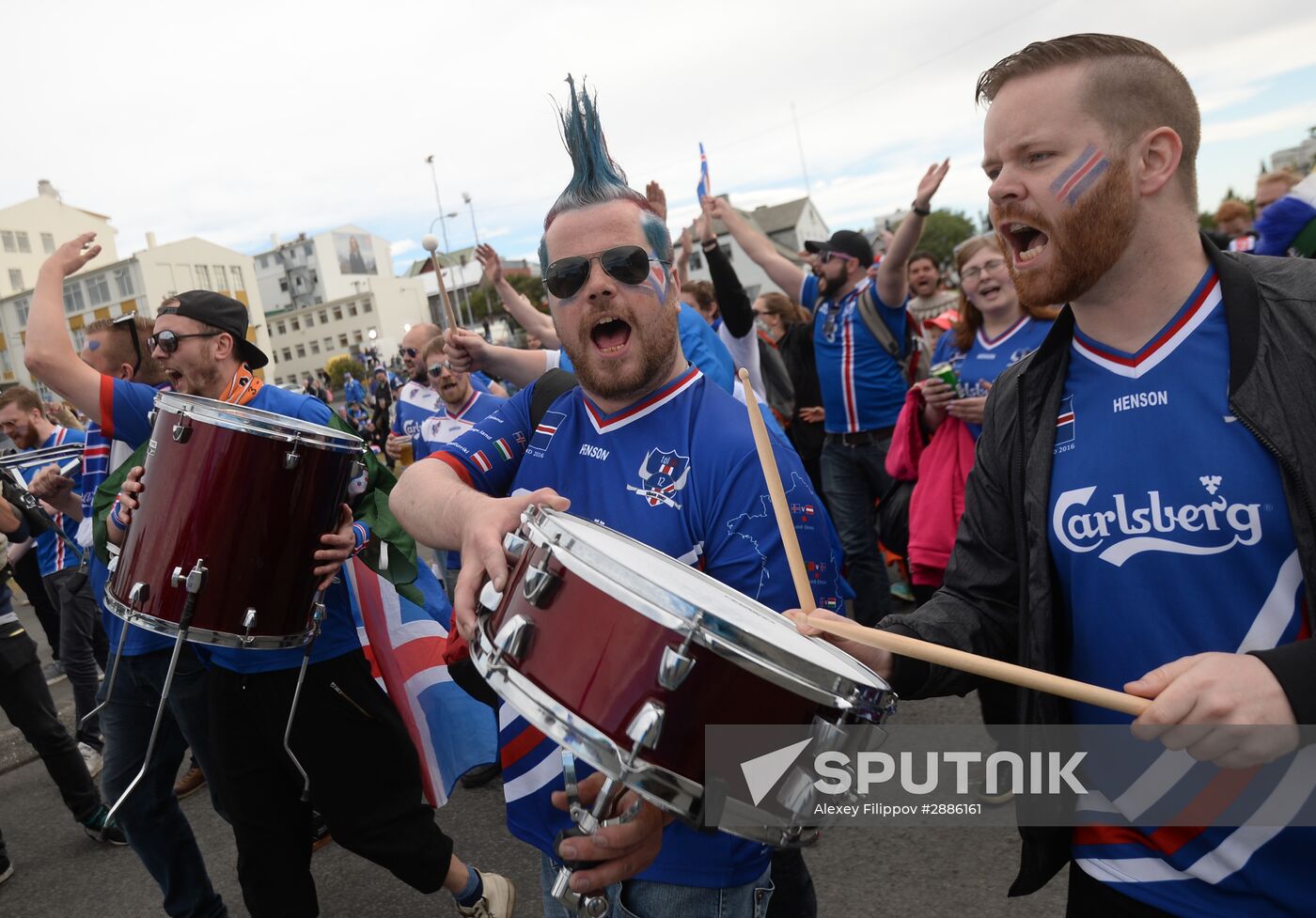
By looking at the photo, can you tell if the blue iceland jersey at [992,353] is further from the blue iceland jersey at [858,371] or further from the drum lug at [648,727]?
the drum lug at [648,727]

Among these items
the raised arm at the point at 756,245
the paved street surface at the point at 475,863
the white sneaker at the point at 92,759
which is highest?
the raised arm at the point at 756,245

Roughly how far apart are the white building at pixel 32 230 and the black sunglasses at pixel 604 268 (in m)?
63.2

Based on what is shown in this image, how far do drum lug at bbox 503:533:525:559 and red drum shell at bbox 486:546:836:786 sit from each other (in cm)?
17

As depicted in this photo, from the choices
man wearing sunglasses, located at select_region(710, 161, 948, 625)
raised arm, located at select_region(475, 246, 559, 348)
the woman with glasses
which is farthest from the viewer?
man wearing sunglasses, located at select_region(710, 161, 948, 625)

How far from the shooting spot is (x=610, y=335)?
2025mm

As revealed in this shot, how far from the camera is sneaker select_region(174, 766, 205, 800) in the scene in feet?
16.0

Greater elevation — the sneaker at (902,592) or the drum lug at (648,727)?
the drum lug at (648,727)

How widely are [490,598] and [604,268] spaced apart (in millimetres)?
840

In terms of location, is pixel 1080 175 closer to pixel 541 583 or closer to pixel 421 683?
pixel 541 583

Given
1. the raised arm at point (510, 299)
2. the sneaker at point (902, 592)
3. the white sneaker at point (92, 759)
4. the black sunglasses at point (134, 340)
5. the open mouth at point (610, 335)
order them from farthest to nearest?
the sneaker at point (902, 592) → the white sneaker at point (92, 759) → the raised arm at point (510, 299) → the black sunglasses at point (134, 340) → the open mouth at point (610, 335)

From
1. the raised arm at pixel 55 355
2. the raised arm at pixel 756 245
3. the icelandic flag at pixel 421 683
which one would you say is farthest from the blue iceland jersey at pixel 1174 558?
the raised arm at pixel 756 245

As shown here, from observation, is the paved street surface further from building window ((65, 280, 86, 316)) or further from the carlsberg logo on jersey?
building window ((65, 280, 86, 316))

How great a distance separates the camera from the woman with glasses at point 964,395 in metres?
3.60

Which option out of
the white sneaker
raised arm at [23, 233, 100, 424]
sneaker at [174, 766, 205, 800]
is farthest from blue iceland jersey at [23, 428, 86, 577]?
raised arm at [23, 233, 100, 424]
